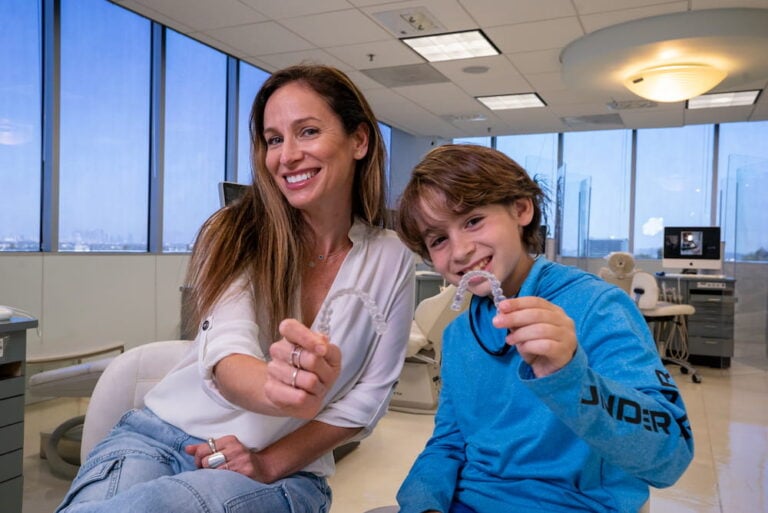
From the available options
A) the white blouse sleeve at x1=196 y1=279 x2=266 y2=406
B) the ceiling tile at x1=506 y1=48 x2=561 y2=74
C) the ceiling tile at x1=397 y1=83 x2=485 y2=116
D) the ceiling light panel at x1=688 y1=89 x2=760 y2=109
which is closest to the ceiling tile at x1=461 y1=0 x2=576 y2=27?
the ceiling tile at x1=506 y1=48 x2=561 y2=74

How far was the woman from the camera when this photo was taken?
3.26 feet

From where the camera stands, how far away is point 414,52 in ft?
18.0

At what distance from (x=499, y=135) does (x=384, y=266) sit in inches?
335

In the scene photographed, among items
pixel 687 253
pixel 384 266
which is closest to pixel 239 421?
pixel 384 266

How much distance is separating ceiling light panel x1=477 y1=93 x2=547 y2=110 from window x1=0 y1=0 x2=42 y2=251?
466cm

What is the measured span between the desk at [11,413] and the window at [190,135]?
3.21 m

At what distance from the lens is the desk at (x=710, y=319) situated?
5875 mm

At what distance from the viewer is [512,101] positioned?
716 centimetres

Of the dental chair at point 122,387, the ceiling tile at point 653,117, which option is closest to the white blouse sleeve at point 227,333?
the dental chair at point 122,387

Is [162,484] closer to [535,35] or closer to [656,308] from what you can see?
[535,35]

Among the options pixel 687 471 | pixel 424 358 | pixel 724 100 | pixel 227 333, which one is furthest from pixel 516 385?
pixel 724 100

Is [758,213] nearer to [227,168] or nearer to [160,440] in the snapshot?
[227,168]

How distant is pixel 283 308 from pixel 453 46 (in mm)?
4738

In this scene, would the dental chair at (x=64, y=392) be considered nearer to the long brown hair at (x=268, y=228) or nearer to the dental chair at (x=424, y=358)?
the long brown hair at (x=268, y=228)
